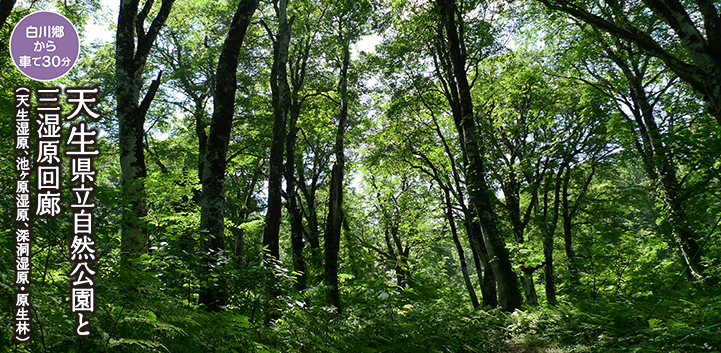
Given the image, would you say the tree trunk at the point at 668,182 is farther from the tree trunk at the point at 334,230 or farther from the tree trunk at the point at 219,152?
the tree trunk at the point at 334,230

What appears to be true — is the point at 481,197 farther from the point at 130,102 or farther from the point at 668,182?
the point at 130,102

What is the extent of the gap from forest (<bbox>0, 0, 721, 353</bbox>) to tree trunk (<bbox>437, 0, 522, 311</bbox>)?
49 mm

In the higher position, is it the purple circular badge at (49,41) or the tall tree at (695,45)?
the purple circular badge at (49,41)

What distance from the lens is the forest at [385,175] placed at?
344 cm

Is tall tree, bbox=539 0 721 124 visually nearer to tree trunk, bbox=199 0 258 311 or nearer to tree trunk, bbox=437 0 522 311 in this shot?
tree trunk, bbox=437 0 522 311

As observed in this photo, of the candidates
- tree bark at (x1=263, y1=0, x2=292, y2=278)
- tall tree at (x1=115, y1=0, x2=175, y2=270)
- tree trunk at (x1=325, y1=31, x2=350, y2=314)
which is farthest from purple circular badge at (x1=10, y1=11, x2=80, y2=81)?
tree trunk at (x1=325, y1=31, x2=350, y2=314)

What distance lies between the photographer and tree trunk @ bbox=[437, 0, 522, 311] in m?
7.61

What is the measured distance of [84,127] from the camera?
382 cm

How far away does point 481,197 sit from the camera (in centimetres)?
830

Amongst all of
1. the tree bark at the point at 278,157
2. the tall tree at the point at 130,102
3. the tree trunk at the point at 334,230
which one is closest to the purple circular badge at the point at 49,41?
the tall tree at the point at 130,102

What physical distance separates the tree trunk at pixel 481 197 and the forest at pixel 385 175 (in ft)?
0.16

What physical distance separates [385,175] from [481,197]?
1046cm

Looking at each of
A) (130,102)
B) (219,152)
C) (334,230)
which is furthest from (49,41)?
(334,230)

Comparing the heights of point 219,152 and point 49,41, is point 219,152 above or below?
below
